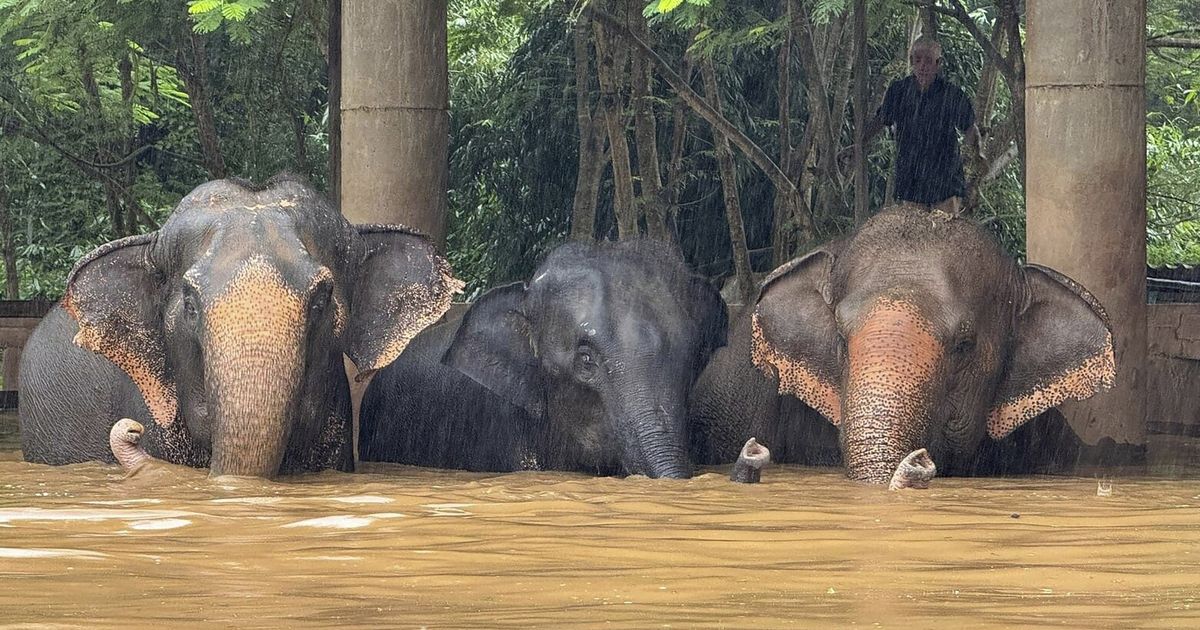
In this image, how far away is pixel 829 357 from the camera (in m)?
7.82

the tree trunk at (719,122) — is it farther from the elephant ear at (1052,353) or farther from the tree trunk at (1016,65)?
the elephant ear at (1052,353)

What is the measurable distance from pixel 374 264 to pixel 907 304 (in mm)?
2139

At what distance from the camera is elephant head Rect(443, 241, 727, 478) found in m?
7.25

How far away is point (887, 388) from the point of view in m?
6.90

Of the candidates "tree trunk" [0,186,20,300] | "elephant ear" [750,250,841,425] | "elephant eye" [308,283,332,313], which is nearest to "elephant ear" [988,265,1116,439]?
"elephant ear" [750,250,841,425]

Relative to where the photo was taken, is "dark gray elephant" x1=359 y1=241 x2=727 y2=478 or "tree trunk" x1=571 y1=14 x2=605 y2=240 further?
"tree trunk" x1=571 y1=14 x2=605 y2=240

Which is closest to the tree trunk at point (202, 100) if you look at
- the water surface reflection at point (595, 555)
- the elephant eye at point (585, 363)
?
the elephant eye at point (585, 363)

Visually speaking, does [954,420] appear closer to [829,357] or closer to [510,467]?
[829,357]

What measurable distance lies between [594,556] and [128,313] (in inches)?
139

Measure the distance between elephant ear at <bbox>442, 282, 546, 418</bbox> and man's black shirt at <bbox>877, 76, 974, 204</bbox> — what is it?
330 centimetres

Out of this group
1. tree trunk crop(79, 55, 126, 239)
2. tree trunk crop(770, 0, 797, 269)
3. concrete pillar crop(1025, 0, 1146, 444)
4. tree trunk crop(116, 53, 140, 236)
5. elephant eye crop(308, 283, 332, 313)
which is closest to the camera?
elephant eye crop(308, 283, 332, 313)

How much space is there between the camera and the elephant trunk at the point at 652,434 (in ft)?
23.3

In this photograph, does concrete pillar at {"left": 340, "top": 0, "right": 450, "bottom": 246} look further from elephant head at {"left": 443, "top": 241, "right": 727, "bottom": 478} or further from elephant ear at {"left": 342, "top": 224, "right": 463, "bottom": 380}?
elephant ear at {"left": 342, "top": 224, "right": 463, "bottom": 380}

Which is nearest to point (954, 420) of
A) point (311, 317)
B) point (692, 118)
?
point (311, 317)
